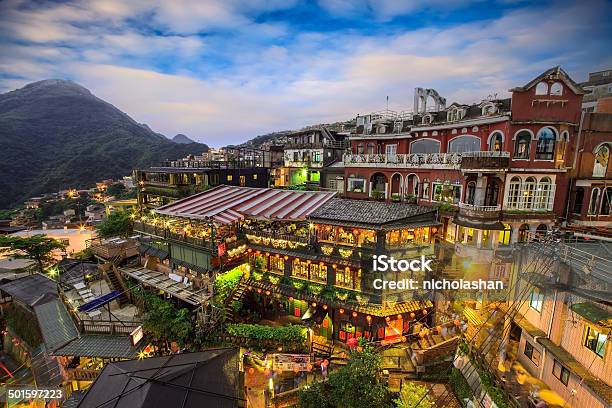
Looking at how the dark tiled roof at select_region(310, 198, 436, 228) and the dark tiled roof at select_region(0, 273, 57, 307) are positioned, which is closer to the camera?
the dark tiled roof at select_region(310, 198, 436, 228)

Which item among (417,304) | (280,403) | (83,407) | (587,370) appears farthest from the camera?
(417,304)

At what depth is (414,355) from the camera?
70.0 ft

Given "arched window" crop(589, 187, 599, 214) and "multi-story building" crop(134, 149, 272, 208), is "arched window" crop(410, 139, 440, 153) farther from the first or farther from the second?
"multi-story building" crop(134, 149, 272, 208)

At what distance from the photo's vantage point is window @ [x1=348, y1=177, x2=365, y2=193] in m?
34.7

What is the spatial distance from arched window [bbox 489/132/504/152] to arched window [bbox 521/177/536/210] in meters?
3.59

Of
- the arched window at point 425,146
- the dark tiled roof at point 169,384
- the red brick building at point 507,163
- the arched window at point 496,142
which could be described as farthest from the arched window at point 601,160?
the dark tiled roof at point 169,384

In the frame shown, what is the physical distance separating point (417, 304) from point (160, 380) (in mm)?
20272

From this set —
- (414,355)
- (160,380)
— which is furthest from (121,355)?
(414,355)

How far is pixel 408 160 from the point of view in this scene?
1195 inches

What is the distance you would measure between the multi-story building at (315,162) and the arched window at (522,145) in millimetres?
22334

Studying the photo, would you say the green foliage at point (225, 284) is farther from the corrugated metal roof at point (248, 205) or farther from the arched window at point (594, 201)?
the arched window at point (594, 201)

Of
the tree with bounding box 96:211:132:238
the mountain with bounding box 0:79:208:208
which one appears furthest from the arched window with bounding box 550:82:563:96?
the mountain with bounding box 0:79:208:208

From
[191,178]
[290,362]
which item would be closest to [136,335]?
[290,362]

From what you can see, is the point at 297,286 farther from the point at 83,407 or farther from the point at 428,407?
the point at 83,407
